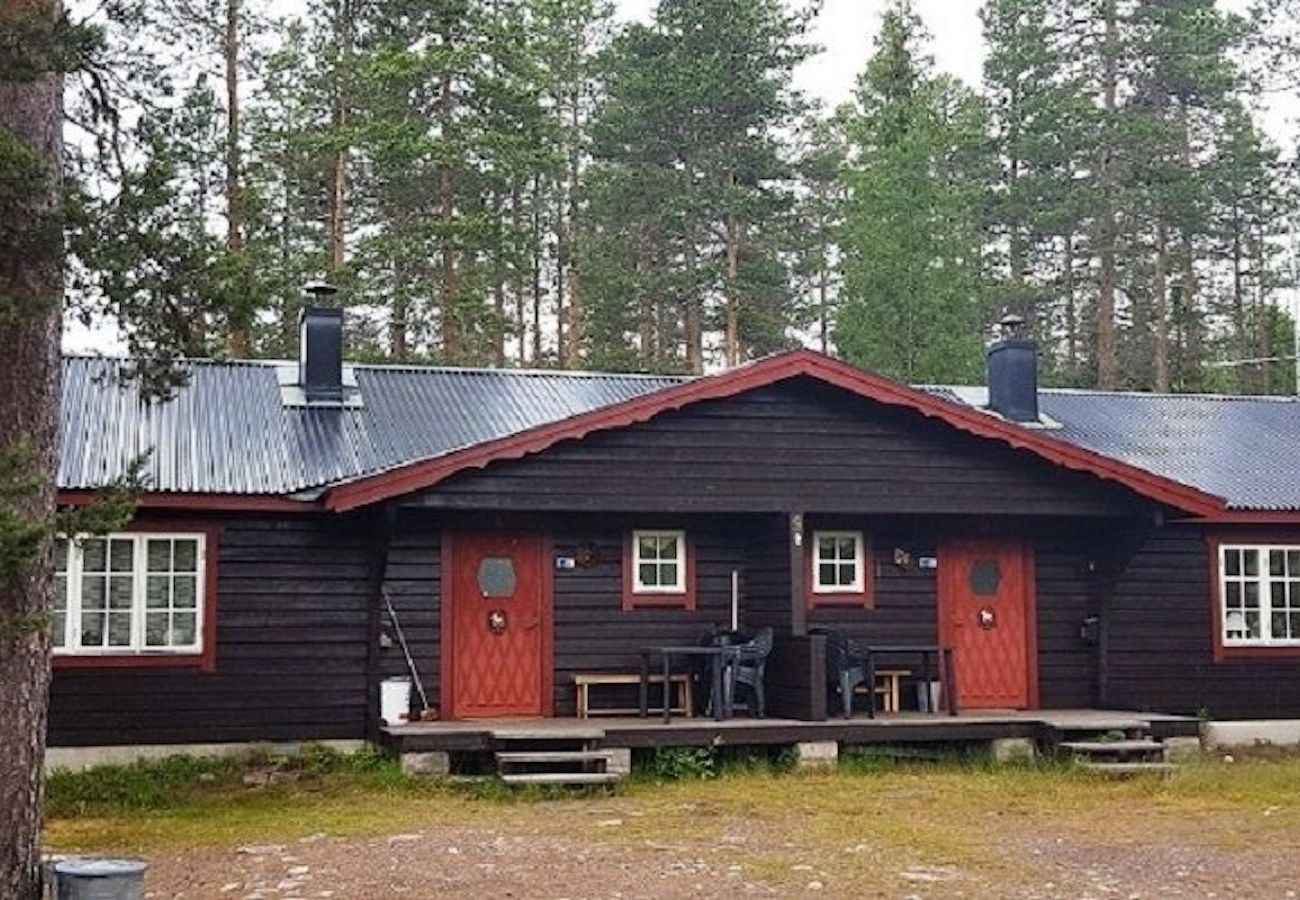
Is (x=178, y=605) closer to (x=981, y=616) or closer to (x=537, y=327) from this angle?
(x=981, y=616)

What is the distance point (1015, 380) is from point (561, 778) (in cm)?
814

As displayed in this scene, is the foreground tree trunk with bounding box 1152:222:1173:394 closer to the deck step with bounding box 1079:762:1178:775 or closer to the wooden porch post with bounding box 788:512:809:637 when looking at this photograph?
the wooden porch post with bounding box 788:512:809:637

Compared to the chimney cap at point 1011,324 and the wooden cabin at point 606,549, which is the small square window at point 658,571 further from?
the chimney cap at point 1011,324

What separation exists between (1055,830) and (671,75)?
20.0 meters

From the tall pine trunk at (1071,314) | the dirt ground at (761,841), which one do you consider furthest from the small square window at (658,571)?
the tall pine trunk at (1071,314)

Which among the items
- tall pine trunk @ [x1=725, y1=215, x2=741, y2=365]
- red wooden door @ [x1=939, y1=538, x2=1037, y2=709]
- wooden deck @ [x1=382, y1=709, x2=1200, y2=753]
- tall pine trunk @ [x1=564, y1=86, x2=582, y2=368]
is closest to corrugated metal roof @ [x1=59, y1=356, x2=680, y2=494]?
wooden deck @ [x1=382, y1=709, x2=1200, y2=753]

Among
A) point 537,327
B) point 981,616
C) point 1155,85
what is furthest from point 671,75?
point 981,616

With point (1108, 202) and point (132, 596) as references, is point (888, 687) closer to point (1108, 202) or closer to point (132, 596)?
point (132, 596)

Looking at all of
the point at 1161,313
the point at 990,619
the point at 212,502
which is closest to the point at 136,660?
the point at 212,502

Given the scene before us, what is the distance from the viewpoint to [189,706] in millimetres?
13953

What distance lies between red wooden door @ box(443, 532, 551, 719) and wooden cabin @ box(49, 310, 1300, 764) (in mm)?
26

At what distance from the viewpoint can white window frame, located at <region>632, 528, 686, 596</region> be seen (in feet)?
50.8

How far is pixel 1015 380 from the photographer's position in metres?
18.5

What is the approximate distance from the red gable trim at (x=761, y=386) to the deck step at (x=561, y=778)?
2.55m
